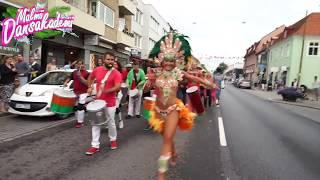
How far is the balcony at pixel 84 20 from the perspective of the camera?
1862 cm

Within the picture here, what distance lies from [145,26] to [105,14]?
22.2m

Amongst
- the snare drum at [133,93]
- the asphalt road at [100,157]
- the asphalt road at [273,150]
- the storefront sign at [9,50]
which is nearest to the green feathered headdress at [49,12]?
the storefront sign at [9,50]

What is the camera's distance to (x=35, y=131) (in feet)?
27.6

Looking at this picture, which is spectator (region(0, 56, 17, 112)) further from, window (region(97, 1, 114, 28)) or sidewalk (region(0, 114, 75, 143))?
window (region(97, 1, 114, 28))

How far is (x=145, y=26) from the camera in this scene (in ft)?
161

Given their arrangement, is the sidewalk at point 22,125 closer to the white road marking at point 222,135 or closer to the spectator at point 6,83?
the spectator at point 6,83

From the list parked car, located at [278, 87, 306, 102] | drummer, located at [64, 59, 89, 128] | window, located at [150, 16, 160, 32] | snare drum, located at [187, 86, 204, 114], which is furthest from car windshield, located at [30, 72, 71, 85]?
window, located at [150, 16, 160, 32]

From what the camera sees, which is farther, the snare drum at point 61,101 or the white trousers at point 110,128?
the snare drum at point 61,101

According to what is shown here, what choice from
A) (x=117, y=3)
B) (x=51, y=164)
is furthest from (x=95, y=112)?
(x=117, y=3)

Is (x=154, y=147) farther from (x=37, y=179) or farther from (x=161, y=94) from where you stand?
(x=37, y=179)

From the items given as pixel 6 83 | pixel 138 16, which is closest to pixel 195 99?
pixel 6 83

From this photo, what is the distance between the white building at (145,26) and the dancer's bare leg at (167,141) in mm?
37851

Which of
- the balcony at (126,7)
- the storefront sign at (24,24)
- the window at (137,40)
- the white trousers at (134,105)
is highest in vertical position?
the balcony at (126,7)

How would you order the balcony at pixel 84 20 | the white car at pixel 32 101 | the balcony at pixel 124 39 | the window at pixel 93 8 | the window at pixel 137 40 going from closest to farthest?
the white car at pixel 32 101
the balcony at pixel 84 20
the window at pixel 93 8
the balcony at pixel 124 39
the window at pixel 137 40
